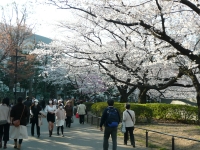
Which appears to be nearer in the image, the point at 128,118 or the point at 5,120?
the point at 5,120

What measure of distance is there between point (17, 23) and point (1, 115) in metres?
18.5

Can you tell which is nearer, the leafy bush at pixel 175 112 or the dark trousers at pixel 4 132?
the dark trousers at pixel 4 132

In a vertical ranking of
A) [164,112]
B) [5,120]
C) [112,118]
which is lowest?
[164,112]

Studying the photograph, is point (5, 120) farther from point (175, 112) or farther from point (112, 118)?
point (175, 112)

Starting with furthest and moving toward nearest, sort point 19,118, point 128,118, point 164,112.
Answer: point 164,112 → point 128,118 → point 19,118

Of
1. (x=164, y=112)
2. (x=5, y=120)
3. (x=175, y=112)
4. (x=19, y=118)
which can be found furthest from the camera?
(x=164, y=112)

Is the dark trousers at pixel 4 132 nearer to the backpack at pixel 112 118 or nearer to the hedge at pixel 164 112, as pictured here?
the backpack at pixel 112 118

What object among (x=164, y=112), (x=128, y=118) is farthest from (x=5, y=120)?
(x=164, y=112)

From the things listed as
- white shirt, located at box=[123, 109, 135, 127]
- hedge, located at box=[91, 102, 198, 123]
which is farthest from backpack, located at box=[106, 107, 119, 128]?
hedge, located at box=[91, 102, 198, 123]

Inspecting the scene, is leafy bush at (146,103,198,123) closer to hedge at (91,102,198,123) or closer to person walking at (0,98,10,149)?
hedge at (91,102,198,123)

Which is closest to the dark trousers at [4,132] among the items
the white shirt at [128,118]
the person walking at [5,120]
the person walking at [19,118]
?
the person walking at [5,120]

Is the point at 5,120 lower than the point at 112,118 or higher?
lower

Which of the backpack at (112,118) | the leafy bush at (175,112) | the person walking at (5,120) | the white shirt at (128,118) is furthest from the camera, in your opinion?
the leafy bush at (175,112)

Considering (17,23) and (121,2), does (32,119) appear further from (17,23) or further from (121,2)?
(17,23)
